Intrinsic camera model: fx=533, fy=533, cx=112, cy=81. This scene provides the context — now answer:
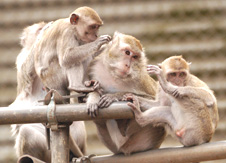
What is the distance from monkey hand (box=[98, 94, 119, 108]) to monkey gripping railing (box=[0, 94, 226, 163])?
4 centimetres

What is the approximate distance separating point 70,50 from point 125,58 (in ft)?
1.13

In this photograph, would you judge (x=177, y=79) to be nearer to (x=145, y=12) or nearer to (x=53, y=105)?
(x=53, y=105)

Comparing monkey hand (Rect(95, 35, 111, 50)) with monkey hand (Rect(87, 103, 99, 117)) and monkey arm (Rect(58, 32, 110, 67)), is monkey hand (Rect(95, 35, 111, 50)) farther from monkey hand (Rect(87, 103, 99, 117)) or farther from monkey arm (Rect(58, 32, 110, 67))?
monkey hand (Rect(87, 103, 99, 117))

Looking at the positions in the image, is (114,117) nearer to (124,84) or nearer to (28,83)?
(124,84)

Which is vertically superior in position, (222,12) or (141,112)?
(222,12)

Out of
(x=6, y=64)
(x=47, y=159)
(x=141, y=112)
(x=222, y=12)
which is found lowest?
(x=47, y=159)

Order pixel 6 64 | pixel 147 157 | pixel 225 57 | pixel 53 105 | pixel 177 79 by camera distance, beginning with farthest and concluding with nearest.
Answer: pixel 6 64, pixel 225 57, pixel 177 79, pixel 147 157, pixel 53 105

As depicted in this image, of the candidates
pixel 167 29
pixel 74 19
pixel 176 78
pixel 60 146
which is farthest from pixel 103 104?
pixel 167 29

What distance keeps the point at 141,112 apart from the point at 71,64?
0.56 m

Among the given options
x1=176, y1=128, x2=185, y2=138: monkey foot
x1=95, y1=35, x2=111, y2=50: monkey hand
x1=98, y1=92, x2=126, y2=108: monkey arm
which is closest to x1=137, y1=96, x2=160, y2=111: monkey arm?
x1=98, y1=92, x2=126, y2=108: monkey arm

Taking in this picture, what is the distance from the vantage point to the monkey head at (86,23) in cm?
330

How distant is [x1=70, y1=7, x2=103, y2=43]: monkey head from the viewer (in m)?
3.30

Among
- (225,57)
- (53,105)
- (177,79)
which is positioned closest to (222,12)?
(225,57)

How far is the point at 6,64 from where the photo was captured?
16.6 feet
